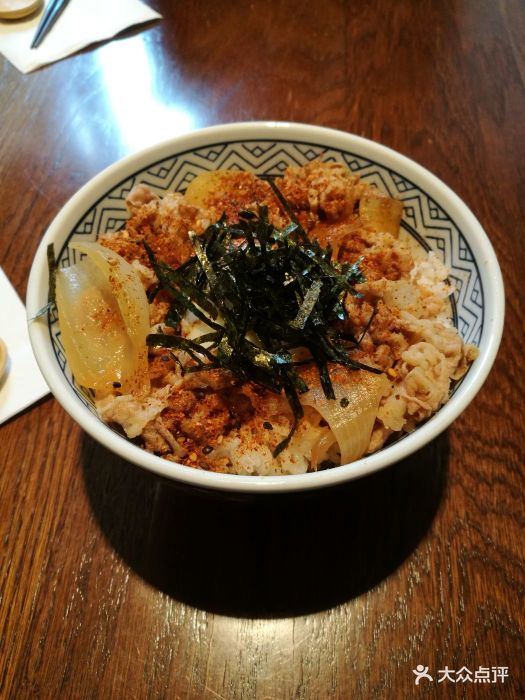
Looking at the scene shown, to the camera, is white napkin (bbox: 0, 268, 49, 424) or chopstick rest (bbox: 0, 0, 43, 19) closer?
white napkin (bbox: 0, 268, 49, 424)

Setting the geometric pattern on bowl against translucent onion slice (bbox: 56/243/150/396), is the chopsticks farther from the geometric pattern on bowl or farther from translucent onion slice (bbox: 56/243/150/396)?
translucent onion slice (bbox: 56/243/150/396)

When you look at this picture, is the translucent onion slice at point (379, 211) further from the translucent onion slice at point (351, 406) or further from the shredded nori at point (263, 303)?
the translucent onion slice at point (351, 406)

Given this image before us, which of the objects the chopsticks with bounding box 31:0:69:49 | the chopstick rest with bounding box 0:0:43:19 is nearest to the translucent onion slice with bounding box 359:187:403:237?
the chopsticks with bounding box 31:0:69:49

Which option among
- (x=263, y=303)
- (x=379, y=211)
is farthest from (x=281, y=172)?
(x=263, y=303)

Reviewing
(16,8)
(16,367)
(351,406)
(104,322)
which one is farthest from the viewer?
(16,8)

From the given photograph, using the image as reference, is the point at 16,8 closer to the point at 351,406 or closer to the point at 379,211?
the point at 379,211

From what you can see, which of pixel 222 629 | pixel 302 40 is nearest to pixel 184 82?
pixel 302 40

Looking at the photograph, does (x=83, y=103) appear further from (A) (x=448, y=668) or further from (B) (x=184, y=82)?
(A) (x=448, y=668)
